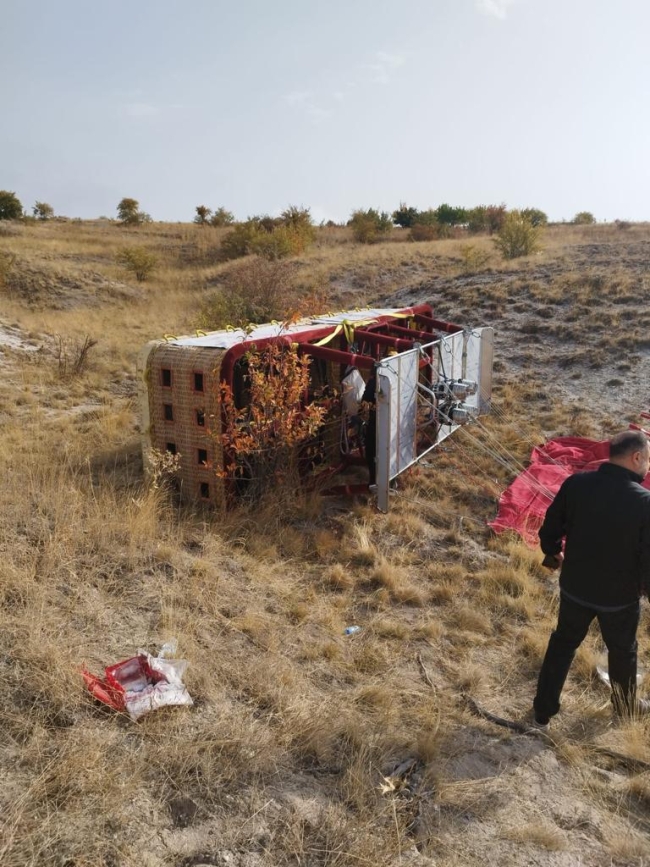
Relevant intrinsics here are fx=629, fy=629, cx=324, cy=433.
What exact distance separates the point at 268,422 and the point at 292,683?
2.86 meters

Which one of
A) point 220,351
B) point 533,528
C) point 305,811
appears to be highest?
point 220,351

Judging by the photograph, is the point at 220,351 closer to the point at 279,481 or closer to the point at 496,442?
the point at 279,481

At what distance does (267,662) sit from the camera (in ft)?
12.5

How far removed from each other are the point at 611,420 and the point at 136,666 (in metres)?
8.97

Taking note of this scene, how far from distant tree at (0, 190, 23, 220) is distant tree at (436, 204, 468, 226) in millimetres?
29109

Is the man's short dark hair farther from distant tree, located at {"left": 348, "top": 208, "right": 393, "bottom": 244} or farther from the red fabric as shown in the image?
distant tree, located at {"left": 348, "top": 208, "right": 393, "bottom": 244}

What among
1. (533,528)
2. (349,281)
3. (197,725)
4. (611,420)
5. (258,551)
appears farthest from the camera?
(349,281)

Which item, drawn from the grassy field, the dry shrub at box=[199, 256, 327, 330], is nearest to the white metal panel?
the grassy field

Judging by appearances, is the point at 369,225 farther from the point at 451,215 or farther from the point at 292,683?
the point at 292,683

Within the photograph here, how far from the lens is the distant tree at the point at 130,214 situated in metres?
47.5

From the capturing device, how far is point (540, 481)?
25.7 ft

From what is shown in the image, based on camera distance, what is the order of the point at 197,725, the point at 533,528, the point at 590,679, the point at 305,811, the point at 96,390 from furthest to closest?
the point at 96,390, the point at 533,528, the point at 590,679, the point at 197,725, the point at 305,811

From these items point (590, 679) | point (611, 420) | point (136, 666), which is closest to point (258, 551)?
point (136, 666)

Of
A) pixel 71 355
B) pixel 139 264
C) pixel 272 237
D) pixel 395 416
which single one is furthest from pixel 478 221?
pixel 395 416
